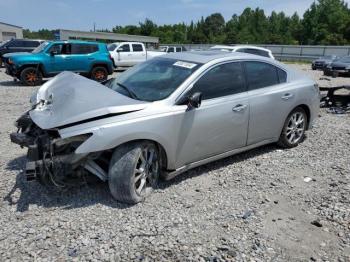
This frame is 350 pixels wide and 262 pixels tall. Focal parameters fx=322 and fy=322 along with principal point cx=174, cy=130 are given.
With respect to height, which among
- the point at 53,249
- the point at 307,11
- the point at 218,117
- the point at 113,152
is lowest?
the point at 53,249

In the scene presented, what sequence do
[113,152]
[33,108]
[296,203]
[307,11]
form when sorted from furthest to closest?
[307,11]
[33,108]
[296,203]
[113,152]

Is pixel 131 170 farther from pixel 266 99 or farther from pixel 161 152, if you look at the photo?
pixel 266 99

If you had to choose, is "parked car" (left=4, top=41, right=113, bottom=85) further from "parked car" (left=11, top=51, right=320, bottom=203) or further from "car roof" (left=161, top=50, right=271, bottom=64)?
"car roof" (left=161, top=50, right=271, bottom=64)

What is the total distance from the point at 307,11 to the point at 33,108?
7477cm

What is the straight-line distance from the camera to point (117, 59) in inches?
731

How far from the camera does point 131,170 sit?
3.40m

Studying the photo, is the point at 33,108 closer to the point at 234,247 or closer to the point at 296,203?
the point at 234,247

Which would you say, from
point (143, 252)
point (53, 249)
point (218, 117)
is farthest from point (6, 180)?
point (218, 117)

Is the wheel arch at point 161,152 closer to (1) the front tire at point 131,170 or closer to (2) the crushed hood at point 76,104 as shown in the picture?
(1) the front tire at point 131,170

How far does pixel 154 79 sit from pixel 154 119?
0.87 m

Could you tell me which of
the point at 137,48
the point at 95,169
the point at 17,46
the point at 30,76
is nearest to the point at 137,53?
the point at 137,48

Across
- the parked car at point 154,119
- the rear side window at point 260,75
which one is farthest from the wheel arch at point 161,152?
the rear side window at point 260,75

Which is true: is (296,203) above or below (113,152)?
below

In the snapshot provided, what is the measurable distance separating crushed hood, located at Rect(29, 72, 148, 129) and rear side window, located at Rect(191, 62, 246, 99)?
861 millimetres
